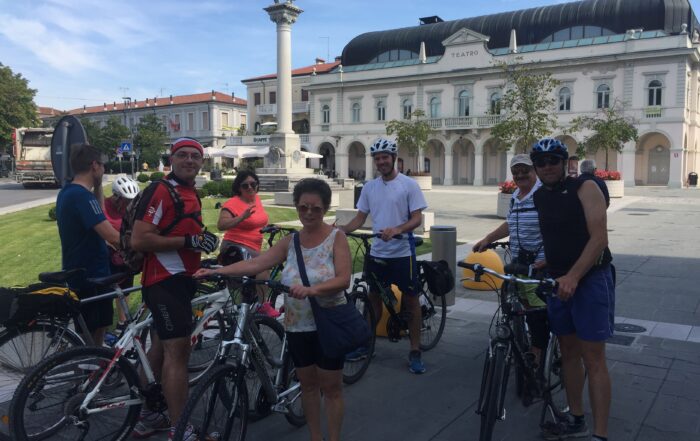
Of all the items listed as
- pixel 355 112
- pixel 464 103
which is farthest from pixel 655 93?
→ pixel 355 112

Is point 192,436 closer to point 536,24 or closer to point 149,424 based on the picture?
point 149,424

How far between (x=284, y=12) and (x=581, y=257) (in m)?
29.4

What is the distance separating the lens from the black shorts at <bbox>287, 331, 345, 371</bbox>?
3.34m

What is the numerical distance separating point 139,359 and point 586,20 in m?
51.8

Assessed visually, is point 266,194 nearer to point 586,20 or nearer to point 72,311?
point 72,311

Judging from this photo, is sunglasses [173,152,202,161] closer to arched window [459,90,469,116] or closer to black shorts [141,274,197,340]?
black shorts [141,274,197,340]

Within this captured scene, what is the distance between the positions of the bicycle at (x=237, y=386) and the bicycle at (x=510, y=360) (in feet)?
4.25

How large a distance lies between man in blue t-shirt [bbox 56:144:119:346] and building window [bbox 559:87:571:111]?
152ft

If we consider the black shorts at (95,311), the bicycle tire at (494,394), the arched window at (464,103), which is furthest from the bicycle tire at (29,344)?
the arched window at (464,103)

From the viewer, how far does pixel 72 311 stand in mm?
3787

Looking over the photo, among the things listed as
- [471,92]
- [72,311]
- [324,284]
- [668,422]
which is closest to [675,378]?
[668,422]

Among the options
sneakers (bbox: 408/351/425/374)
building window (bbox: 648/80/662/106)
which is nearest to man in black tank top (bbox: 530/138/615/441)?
sneakers (bbox: 408/351/425/374)

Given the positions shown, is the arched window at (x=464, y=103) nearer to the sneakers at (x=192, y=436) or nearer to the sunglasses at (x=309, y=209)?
the sunglasses at (x=309, y=209)

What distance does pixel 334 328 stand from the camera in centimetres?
323
